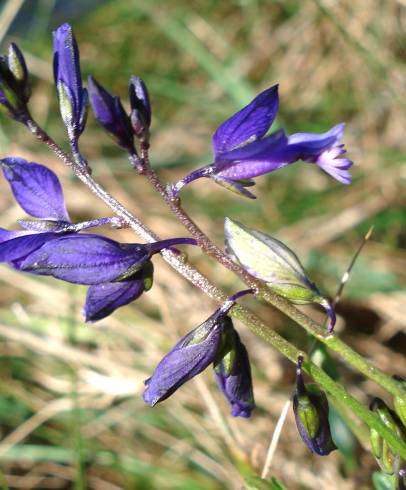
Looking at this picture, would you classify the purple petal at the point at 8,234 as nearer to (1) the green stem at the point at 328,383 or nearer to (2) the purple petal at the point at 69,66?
(2) the purple petal at the point at 69,66

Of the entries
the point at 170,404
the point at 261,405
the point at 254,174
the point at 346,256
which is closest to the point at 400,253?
the point at 346,256

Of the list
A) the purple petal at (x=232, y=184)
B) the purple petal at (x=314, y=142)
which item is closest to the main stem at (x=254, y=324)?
the purple petal at (x=232, y=184)

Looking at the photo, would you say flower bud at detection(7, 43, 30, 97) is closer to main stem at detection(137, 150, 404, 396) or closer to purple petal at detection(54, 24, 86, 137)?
purple petal at detection(54, 24, 86, 137)

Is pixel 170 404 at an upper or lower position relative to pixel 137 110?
lower

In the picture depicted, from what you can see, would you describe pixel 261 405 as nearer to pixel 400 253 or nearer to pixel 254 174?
pixel 400 253

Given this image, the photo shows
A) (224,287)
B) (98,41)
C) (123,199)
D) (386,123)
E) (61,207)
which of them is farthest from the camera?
(98,41)

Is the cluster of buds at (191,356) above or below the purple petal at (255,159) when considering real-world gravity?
below

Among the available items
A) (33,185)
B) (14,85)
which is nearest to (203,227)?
(33,185)
